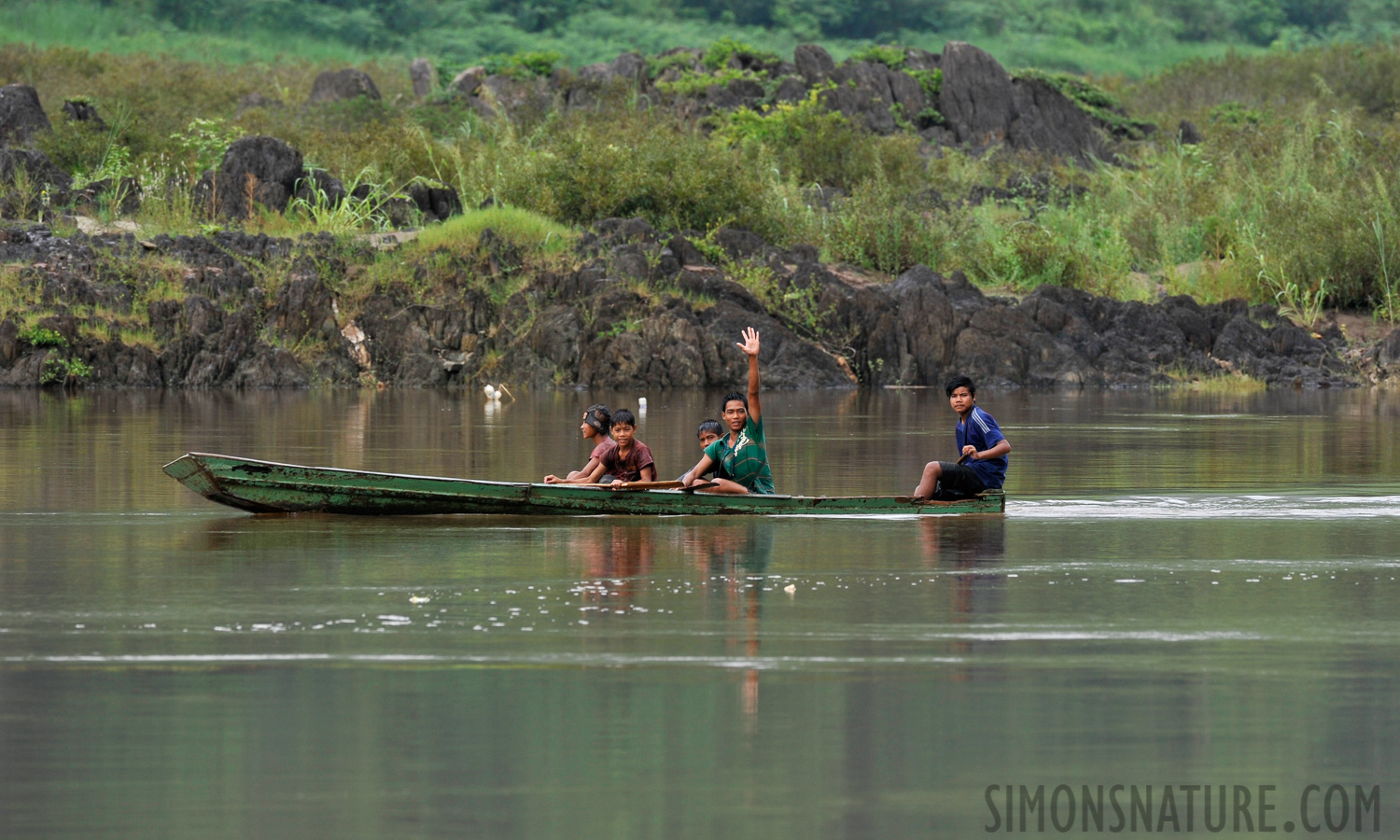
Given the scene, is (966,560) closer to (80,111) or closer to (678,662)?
(678,662)

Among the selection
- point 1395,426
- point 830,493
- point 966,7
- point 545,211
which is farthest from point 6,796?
point 966,7

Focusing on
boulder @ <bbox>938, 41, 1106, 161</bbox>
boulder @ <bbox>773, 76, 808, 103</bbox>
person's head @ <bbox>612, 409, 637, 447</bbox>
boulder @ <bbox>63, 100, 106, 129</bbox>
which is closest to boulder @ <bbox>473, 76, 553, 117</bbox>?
boulder @ <bbox>773, 76, 808, 103</bbox>

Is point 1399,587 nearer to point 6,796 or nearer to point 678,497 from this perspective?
point 678,497

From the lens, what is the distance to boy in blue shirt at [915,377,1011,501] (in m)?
14.9

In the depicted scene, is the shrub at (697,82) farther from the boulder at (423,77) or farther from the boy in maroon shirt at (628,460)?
the boy in maroon shirt at (628,460)

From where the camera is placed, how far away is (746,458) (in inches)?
583

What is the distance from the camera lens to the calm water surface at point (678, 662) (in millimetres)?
6645

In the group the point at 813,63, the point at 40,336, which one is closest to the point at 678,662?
the point at 40,336

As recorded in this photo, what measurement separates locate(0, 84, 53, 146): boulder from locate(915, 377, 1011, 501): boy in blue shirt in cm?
3716

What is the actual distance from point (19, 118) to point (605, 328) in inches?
706

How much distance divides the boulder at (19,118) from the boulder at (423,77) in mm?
24806

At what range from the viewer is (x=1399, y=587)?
11.3 m

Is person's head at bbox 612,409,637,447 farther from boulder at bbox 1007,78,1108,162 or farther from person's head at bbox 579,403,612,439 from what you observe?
boulder at bbox 1007,78,1108,162

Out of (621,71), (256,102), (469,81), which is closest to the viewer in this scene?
(256,102)
